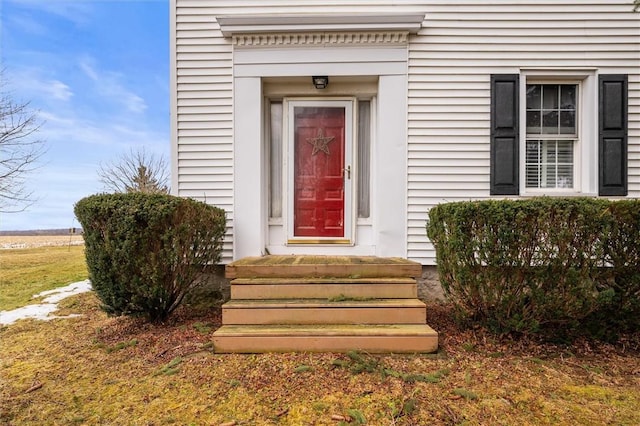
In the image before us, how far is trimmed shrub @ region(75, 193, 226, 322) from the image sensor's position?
2.86 metres

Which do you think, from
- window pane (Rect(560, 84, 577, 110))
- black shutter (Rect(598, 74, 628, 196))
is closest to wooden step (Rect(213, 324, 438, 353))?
black shutter (Rect(598, 74, 628, 196))

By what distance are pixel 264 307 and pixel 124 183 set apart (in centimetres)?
1154

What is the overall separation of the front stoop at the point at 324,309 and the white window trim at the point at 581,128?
229 centimetres

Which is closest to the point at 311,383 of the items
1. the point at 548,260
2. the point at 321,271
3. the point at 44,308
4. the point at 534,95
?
the point at 321,271

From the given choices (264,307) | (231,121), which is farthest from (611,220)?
(231,121)

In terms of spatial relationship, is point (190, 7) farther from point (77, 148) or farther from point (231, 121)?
point (77, 148)

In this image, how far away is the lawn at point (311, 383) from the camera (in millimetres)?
1921

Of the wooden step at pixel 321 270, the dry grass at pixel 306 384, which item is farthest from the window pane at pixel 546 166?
the wooden step at pixel 321 270

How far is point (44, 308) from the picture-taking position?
4051mm

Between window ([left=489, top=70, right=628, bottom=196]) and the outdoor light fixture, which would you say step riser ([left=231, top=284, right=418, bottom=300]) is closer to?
window ([left=489, top=70, right=628, bottom=196])

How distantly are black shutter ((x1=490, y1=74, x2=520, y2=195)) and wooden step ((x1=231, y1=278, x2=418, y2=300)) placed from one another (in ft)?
6.43

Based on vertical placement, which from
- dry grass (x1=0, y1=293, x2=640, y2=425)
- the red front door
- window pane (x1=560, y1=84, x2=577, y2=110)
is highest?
window pane (x1=560, y1=84, x2=577, y2=110)

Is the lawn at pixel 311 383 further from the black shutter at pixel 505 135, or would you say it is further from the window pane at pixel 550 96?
the window pane at pixel 550 96

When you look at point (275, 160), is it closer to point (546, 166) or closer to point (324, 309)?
point (324, 309)
